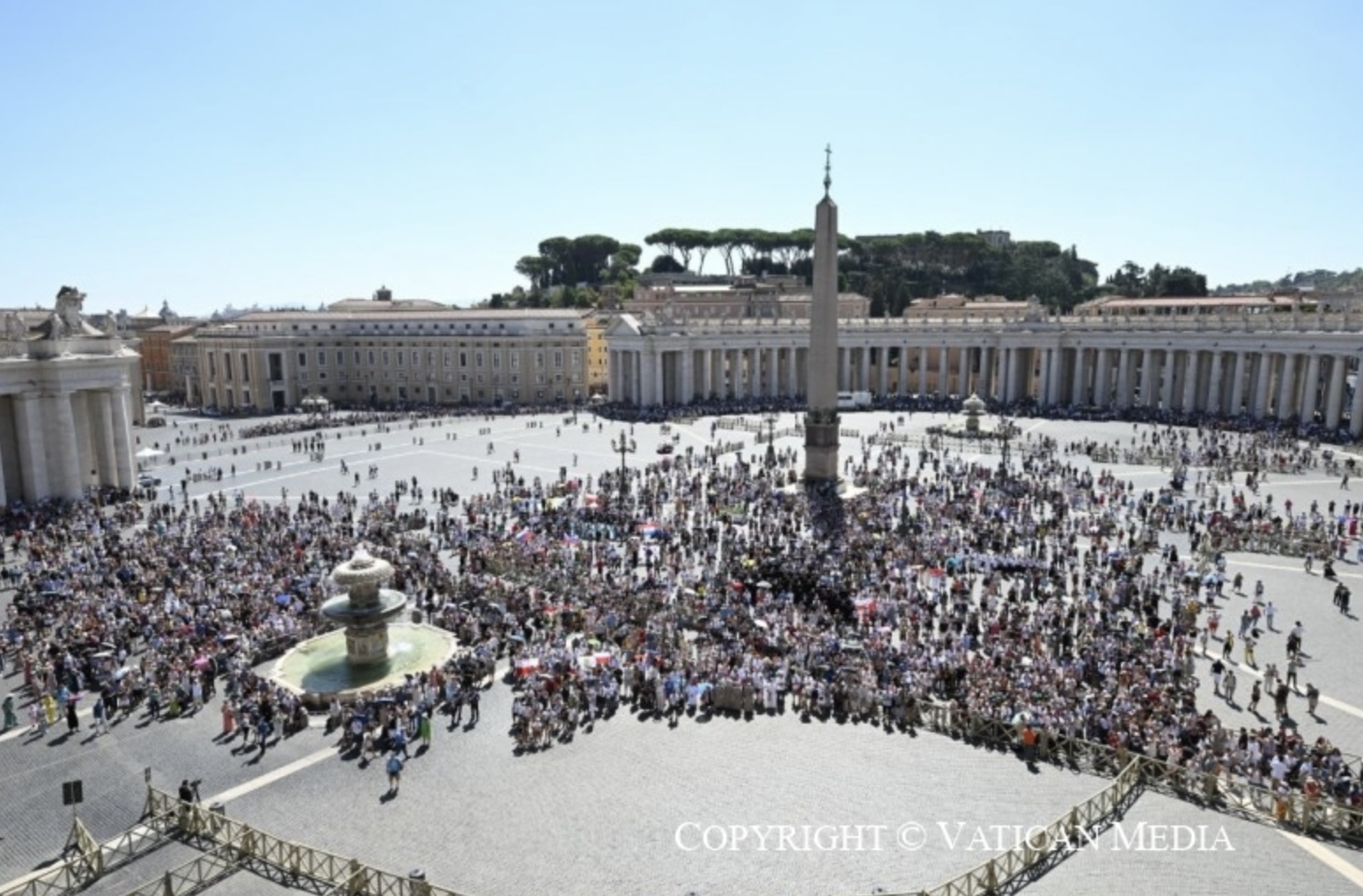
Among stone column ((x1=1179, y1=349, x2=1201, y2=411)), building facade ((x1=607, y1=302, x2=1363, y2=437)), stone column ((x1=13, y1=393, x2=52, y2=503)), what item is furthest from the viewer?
stone column ((x1=1179, y1=349, x2=1201, y2=411))

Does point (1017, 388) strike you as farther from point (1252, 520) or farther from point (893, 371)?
point (1252, 520)

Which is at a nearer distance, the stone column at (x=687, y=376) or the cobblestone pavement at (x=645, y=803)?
the cobblestone pavement at (x=645, y=803)

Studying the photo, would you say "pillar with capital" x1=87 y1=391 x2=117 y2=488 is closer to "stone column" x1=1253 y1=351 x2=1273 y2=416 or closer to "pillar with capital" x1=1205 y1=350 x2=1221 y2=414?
"pillar with capital" x1=1205 y1=350 x2=1221 y2=414

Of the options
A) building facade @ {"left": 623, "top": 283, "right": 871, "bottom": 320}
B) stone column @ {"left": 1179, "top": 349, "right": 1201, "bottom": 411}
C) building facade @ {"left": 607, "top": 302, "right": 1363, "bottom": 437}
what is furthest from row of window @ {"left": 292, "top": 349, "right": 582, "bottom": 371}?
stone column @ {"left": 1179, "top": 349, "right": 1201, "bottom": 411}

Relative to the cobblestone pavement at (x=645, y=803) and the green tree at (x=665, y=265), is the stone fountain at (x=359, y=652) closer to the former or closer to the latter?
the cobblestone pavement at (x=645, y=803)

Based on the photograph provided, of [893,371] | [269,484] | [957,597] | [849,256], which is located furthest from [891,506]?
[849,256]

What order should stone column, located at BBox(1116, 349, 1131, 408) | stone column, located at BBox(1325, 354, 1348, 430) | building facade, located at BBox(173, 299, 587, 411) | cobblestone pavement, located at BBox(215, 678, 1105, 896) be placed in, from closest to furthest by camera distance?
cobblestone pavement, located at BBox(215, 678, 1105, 896) → stone column, located at BBox(1325, 354, 1348, 430) → stone column, located at BBox(1116, 349, 1131, 408) → building facade, located at BBox(173, 299, 587, 411)

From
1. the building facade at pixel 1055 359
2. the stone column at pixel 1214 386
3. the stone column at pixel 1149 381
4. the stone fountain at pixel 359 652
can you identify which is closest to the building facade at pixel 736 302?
the building facade at pixel 1055 359
